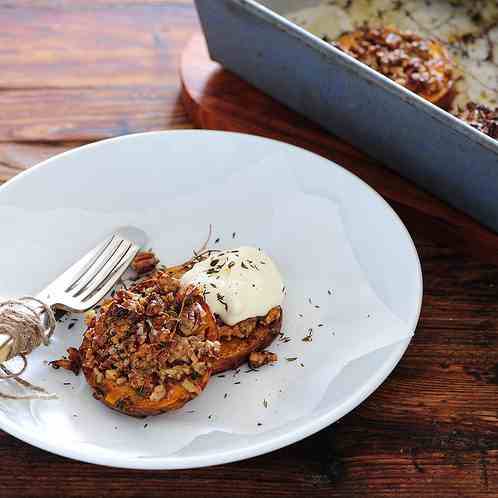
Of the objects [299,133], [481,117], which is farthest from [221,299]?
→ [481,117]

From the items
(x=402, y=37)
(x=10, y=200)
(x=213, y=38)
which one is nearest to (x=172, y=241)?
(x=10, y=200)

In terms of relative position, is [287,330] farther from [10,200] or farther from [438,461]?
[10,200]

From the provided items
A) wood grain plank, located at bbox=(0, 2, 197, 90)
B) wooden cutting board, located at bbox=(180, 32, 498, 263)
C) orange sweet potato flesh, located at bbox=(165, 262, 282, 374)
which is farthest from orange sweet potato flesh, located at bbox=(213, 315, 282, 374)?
wood grain plank, located at bbox=(0, 2, 197, 90)

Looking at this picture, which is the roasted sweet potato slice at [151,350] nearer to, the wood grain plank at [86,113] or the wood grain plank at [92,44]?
the wood grain plank at [86,113]

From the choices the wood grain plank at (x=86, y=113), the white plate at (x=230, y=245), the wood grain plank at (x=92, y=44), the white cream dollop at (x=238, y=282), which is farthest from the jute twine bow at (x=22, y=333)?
the wood grain plank at (x=92, y=44)

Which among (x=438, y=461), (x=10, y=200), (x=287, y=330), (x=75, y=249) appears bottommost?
(x=438, y=461)

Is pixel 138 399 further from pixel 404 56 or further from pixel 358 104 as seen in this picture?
pixel 404 56
